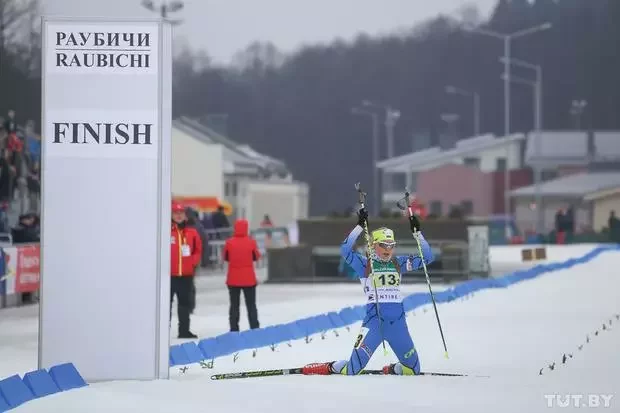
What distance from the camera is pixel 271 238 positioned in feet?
173

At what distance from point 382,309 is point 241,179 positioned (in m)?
92.8

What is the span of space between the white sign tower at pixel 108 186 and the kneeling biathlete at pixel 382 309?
5.56 ft

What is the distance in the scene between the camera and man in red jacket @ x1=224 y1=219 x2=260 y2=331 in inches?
874

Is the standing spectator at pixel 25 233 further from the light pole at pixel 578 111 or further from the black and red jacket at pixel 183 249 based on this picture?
the light pole at pixel 578 111

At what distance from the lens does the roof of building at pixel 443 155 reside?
411ft

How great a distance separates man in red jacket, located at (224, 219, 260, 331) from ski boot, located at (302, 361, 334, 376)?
6805 millimetres

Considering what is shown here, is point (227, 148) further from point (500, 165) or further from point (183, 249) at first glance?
point (183, 249)

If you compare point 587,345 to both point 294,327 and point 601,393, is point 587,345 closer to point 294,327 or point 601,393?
point 294,327

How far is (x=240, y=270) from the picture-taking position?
885 inches

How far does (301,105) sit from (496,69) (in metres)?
22.6

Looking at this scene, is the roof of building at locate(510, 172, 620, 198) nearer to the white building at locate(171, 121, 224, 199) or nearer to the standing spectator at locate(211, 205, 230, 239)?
the white building at locate(171, 121, 224, 199)

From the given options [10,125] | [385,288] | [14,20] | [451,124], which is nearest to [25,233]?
[10,125]

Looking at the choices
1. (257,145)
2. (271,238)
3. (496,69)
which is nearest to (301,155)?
(257,145)

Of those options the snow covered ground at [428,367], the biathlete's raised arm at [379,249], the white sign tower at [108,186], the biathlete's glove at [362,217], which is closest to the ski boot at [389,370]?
the snow covered ground at [428,367]
